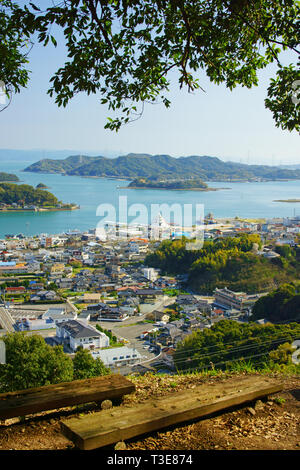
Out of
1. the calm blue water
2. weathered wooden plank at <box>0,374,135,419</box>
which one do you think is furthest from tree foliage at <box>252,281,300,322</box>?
the calm blue water

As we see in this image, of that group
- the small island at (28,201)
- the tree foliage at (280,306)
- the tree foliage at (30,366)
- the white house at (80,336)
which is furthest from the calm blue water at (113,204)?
the tree foliage at (30,366)

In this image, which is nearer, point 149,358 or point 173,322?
point 149,358

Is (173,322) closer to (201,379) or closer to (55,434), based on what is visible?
(201,379)

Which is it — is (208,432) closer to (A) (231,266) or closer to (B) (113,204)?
(A) (231,266)

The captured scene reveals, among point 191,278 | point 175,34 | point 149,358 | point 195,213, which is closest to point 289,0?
point 175,34

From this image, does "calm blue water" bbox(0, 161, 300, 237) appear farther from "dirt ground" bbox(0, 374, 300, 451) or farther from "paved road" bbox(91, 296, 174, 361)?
"dirt ground" bbox(0, 374, 300, 451)
